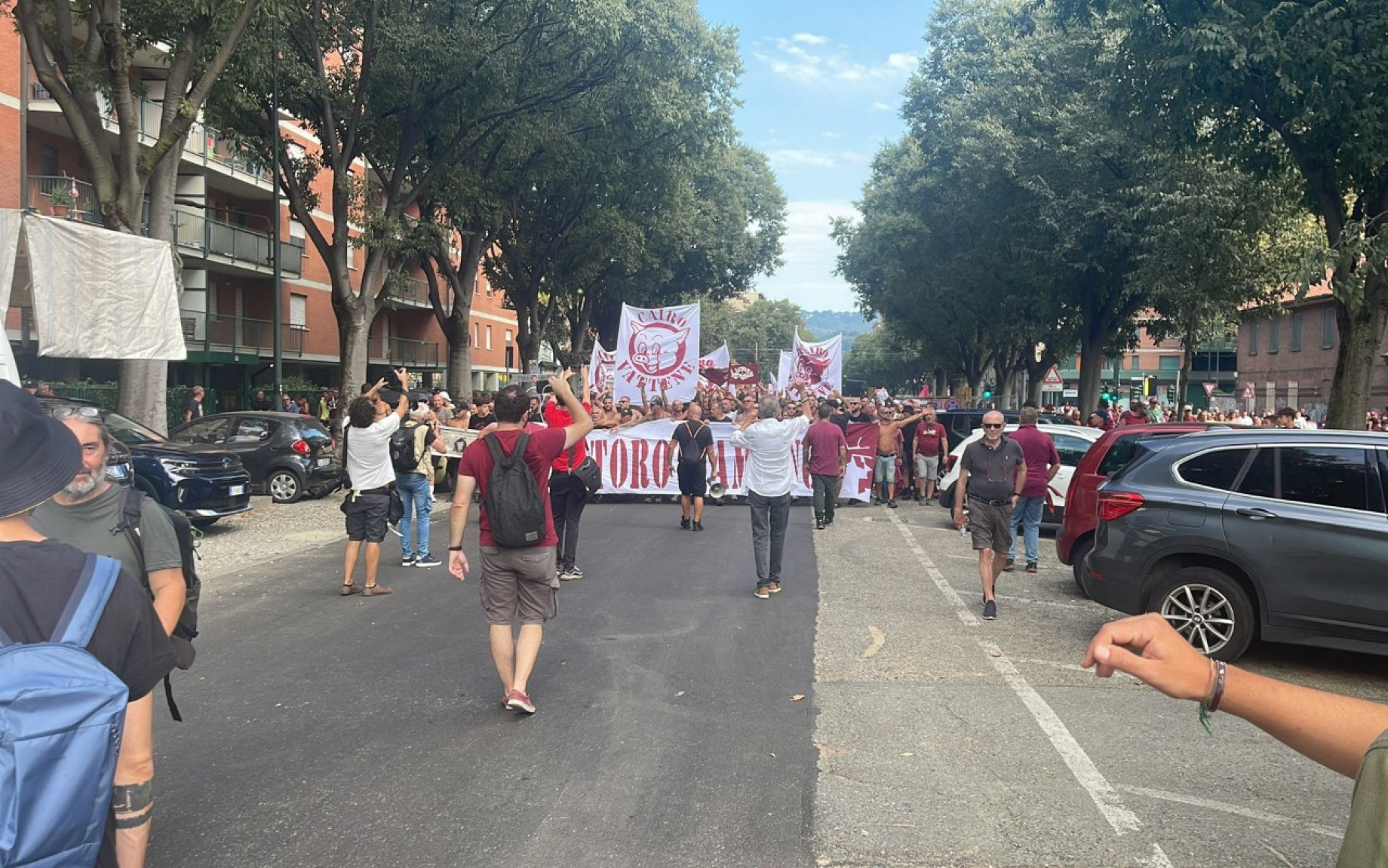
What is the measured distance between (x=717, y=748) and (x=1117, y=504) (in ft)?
13.1

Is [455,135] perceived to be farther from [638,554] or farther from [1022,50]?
[1022,50]

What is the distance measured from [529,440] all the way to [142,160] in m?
10.2

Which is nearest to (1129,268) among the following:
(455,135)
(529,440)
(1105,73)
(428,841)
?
(1105,73)

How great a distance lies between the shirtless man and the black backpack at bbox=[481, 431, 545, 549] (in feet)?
37.7

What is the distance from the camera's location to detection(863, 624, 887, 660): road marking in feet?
22.7

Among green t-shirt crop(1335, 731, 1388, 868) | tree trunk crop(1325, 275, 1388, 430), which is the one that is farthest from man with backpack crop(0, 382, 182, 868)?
tree trunk crop(1325, 275, 1388, 430)

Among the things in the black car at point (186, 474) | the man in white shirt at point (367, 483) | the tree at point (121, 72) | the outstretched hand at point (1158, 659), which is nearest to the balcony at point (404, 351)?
the tree at point (121, 72)

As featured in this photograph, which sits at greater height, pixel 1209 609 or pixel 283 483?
pixel 1209 609

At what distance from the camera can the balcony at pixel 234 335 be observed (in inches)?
1163

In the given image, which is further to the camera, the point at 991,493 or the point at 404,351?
the point at 404,351

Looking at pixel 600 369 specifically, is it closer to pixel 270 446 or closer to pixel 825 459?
pixel 270 446

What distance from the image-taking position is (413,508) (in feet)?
34.1

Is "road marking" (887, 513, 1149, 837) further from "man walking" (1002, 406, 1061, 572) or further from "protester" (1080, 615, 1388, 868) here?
"man walking" (1002, 406, 1061, 572)

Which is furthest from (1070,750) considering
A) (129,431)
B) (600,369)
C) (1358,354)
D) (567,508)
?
(600,369)
